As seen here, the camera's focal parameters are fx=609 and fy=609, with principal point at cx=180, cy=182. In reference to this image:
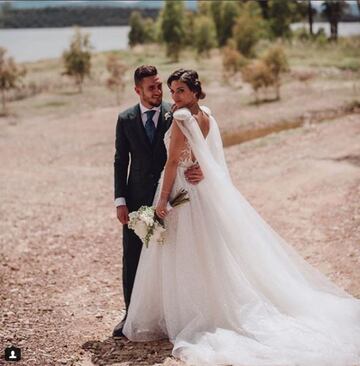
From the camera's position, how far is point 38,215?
37.6ft

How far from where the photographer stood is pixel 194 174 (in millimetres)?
4859

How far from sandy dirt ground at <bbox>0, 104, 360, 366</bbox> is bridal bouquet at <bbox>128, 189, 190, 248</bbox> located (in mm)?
923

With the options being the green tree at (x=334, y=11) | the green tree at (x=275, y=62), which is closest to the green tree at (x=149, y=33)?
the green tree at (x=334, y=11)

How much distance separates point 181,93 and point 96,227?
20.1ft

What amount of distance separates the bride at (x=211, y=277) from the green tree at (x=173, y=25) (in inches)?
2130

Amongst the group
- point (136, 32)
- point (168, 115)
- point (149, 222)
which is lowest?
point (149, 222)

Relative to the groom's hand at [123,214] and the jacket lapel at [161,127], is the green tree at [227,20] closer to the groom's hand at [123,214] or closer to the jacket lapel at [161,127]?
the jacket lapel at [161,127]

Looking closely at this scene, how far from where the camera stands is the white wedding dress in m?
4.67

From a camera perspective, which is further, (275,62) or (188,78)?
(275,62)

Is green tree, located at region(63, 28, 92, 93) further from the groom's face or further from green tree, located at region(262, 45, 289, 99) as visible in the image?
the groom's face

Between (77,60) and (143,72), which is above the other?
(77,60)

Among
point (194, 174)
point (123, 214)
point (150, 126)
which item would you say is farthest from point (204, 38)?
point (194, 174)

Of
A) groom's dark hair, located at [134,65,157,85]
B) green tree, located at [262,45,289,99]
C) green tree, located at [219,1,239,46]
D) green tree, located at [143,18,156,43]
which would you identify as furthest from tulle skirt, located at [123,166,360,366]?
green tree, located at [143,18,156,43]

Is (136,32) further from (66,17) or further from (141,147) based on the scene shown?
(141,147)
